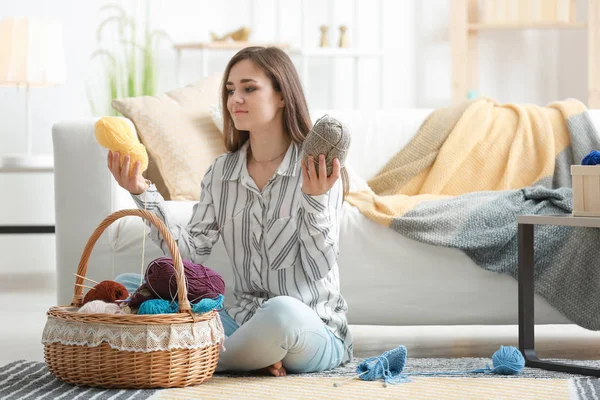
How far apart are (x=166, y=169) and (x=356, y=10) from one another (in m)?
2.23

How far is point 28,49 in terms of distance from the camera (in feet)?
12.3

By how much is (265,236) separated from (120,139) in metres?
0.38

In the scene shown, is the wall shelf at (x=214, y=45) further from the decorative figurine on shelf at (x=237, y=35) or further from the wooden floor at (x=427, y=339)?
the wooden floor at (x=427, y=339)

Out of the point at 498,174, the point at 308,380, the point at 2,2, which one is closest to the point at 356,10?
the point at 2,2

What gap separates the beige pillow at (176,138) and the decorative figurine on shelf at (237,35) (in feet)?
5.19

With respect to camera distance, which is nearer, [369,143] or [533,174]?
[533,174]

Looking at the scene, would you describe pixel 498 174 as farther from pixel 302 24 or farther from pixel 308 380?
pixel 302 24

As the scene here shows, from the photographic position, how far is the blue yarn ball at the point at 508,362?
1.92 metres

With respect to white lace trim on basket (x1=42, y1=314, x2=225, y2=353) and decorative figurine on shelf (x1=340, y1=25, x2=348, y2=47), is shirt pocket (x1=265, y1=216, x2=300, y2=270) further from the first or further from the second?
decorative figurine on shelf (x1=340, y1=25, x2=348, y2=47)

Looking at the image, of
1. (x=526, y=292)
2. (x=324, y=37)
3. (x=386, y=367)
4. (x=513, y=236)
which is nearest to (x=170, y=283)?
(x=386, y=367)

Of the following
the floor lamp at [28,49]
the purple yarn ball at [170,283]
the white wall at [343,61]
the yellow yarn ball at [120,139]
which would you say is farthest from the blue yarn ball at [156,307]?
the white wall at [343,61]

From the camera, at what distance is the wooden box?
193 centimetres

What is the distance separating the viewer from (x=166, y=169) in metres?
2.64

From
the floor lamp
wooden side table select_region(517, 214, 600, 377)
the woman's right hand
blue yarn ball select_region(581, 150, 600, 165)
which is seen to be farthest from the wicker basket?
the floor lamp
